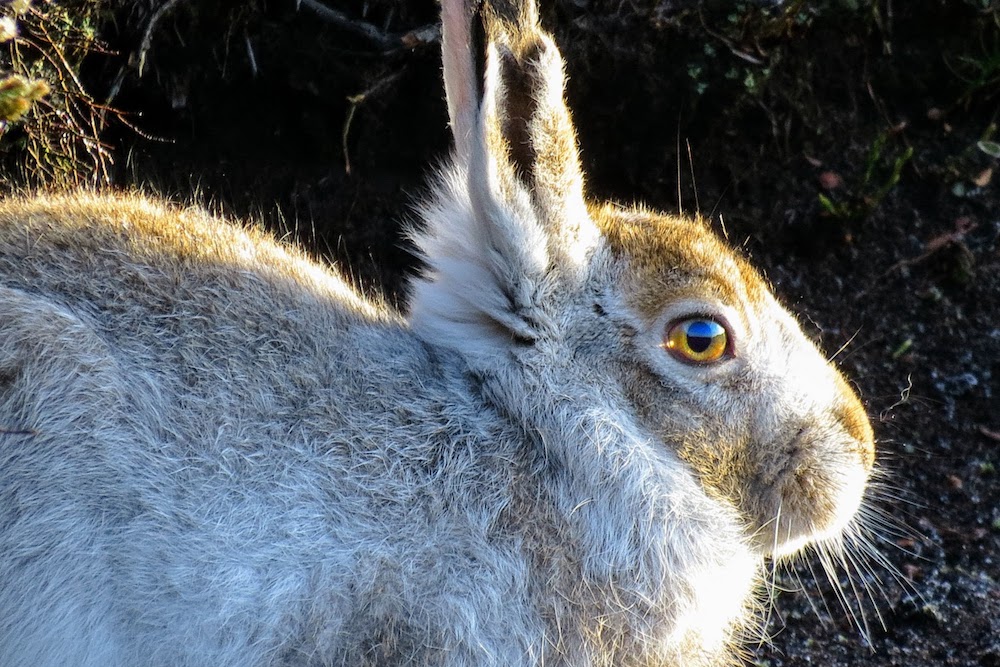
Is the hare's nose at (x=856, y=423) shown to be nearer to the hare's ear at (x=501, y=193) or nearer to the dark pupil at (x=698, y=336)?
the dark pupil at (x=698, y=336)

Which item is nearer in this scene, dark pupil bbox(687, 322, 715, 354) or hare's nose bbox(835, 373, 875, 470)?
dark pupil bbox(687, 322, 715, 354)

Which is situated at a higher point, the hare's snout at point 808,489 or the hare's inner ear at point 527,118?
the hare's inner ear at point 527,118

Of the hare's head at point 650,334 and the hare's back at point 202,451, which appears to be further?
the hare's head at point 650,334

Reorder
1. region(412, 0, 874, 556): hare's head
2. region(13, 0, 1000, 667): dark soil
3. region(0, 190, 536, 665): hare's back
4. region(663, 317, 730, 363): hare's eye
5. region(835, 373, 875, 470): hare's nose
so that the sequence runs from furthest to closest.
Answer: region(13, 0, 1000, 667): dark soil, region(835, 373, 875, 470): hare's nose, region(663, 317, 730, 363): hare's eye, region(412, 0, 874, 556): hare's head, region(0, 190, 536, 665): hare's back

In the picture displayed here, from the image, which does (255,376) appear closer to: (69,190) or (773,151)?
(69,190)

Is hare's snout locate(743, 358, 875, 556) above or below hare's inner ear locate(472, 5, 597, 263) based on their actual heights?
below

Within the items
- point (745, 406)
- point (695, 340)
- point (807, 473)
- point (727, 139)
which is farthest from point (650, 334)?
point (727, 139)

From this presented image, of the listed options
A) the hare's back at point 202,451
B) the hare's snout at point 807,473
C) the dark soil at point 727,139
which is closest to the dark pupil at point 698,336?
the hare's snout at point 807,473

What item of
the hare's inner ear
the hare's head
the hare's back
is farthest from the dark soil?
the hare's inner ear

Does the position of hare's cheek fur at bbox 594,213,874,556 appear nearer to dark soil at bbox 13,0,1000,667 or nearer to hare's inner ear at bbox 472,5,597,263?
hare's inner ear at bbox 472,5,597,263
